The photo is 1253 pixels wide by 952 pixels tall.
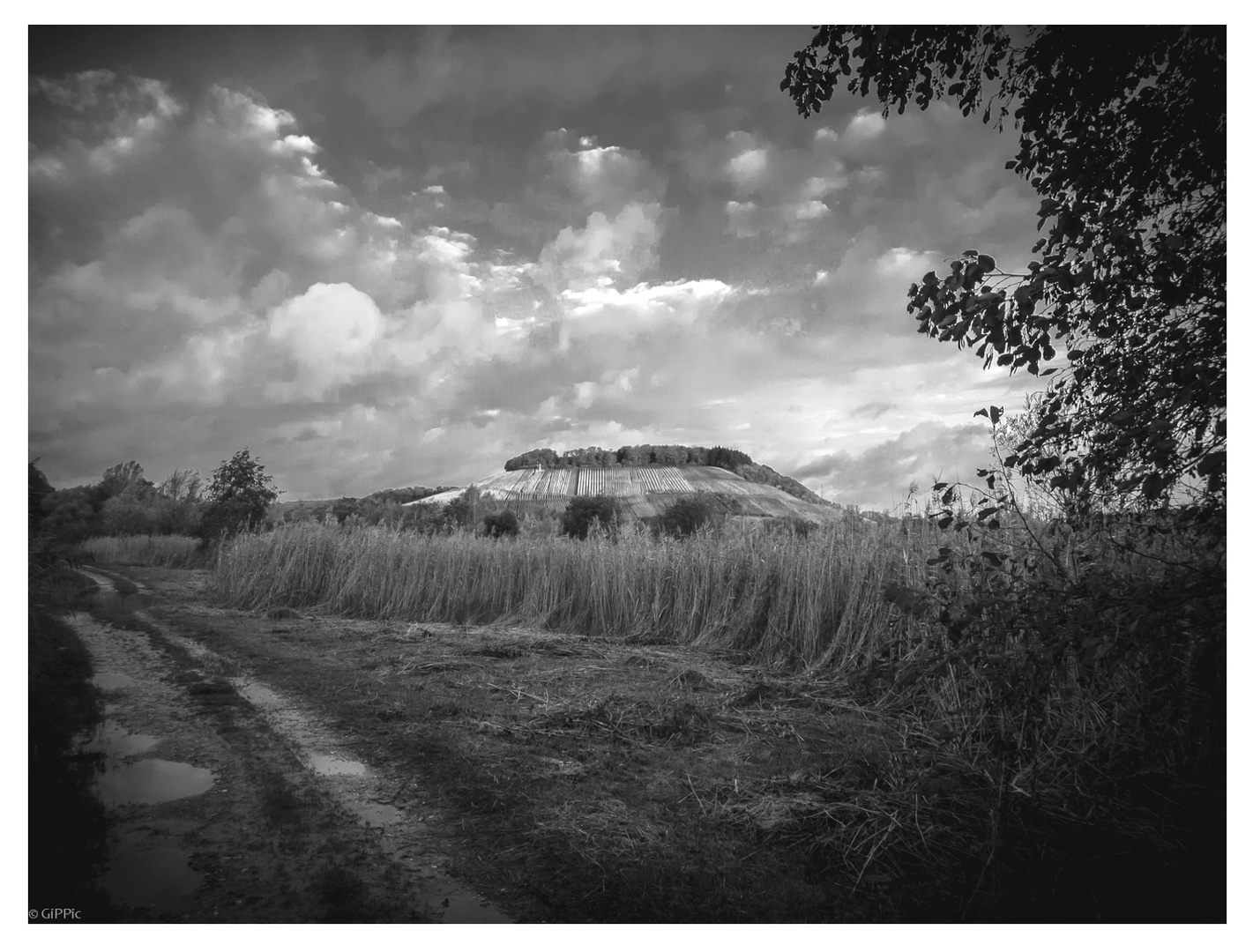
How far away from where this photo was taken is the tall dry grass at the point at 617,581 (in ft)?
19.7

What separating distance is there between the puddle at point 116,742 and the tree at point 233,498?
1708 centimetres

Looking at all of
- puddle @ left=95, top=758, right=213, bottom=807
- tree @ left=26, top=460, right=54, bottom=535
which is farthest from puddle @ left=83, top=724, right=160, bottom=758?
tree @ left=26, top=460, right=54, bottom=535

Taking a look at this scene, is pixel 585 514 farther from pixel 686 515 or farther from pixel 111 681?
pixel 111 681

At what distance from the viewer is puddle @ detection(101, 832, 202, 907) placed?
78.3 inches

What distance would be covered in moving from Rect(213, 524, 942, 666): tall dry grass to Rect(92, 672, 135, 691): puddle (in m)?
4.81

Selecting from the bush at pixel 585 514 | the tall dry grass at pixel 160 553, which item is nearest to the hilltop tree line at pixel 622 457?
the bush at pixel 585 514

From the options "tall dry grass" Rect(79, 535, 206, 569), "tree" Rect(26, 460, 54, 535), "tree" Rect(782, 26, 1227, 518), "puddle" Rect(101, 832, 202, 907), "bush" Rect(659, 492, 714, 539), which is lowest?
"tall dry grass" Rect(79, 535, 206, 569)

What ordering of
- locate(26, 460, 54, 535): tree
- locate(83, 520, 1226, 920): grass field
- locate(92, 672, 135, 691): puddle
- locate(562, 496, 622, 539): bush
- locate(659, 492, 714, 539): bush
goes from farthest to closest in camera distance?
locate(562, 496, 622, 539): bush < locate(659, 492, 714, 539): bush < locate(92, 672, 135, 691): puddle < locate(26, 460, 54, 535): tree < locate(83, 520, 1226, 920): grass field

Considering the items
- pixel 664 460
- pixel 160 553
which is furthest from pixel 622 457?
pixel 160 553

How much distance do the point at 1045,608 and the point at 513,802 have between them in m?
2.38

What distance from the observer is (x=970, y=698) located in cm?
372

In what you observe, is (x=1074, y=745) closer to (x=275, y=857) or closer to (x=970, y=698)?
(x=970, y=698)

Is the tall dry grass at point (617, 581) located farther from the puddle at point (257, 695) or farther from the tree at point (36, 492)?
the tree at point (36, 492)

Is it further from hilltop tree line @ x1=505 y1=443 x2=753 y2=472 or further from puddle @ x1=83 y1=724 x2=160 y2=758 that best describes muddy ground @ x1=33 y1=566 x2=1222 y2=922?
hilltop tree line @ x1=505 y1=443 x2=753 y2=472
